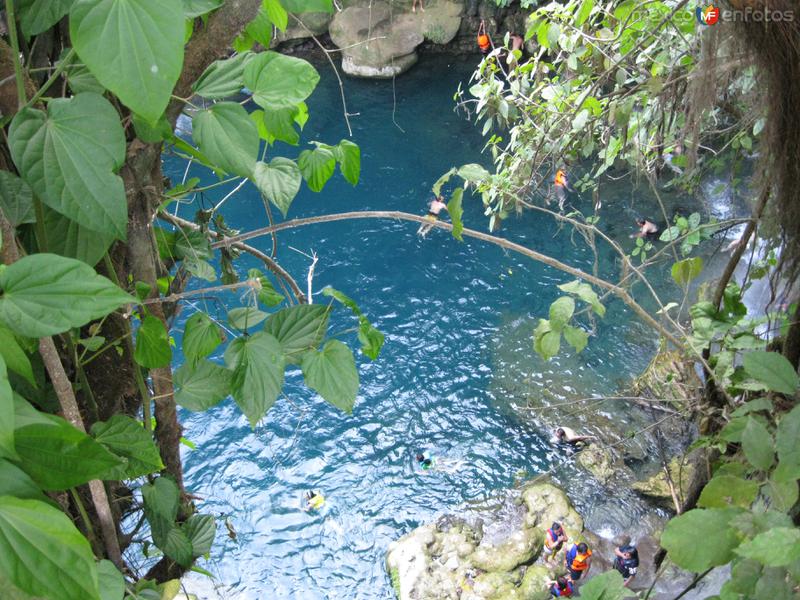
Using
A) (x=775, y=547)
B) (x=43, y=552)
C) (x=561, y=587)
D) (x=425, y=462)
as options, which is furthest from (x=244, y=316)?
(x=425, y=462)

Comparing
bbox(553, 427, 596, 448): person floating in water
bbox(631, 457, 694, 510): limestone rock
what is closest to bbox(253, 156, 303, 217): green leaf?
bbox(631, 457, 694, 510): limestone rock

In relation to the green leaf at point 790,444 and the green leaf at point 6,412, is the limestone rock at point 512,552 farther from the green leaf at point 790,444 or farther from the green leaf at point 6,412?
the green leaf at point 6,412

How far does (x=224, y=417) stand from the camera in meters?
6.35

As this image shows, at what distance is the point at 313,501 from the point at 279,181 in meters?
4.70

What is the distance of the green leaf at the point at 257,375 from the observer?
1.23 m

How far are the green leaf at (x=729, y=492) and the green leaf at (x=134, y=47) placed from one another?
46.8 inches

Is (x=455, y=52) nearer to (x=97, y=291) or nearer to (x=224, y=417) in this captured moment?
(x=224, y=417)

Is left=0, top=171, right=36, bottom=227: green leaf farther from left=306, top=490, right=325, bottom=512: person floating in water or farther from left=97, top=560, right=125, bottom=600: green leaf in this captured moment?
left=306, top=490, right=325, bottom=512: person floating in water

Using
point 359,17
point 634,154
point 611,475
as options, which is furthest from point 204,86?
point 359,17

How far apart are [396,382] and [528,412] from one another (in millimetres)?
1311

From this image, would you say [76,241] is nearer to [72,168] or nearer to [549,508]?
[72,168]

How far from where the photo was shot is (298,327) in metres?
1.34

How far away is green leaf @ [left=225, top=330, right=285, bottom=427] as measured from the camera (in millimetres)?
1230

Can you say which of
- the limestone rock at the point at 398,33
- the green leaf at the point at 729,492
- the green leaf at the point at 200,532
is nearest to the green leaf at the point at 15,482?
the green leaf at the point at 200,532
